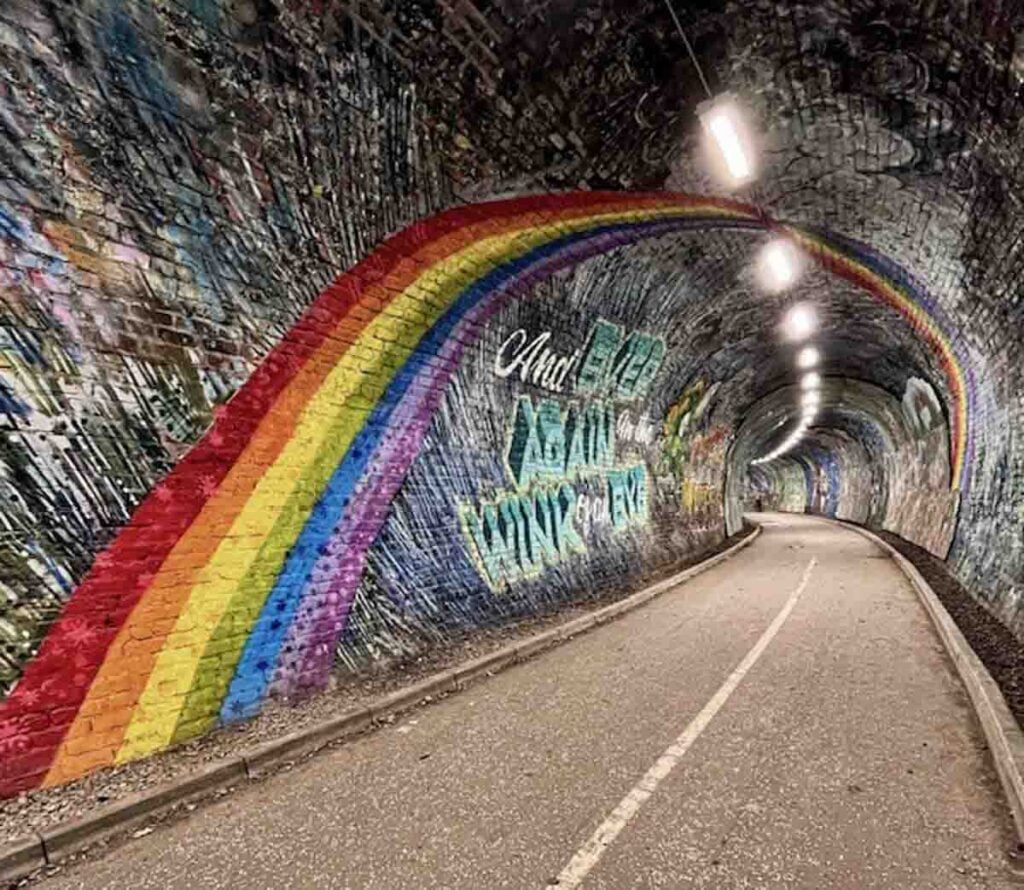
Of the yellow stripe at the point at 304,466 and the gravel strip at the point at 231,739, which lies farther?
the yellow stripe at the point at 304,466

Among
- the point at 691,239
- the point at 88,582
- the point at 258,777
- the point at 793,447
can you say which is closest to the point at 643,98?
the point at 691,239

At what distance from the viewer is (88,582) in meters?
3.79

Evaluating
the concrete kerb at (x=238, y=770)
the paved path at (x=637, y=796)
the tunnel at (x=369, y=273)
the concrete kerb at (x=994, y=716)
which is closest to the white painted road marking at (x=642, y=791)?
the paved path at (x=637, y=796)

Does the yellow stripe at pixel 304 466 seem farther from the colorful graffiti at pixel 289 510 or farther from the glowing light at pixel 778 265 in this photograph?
the glowing light at pixel 778 265

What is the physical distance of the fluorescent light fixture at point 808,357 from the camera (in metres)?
16.4

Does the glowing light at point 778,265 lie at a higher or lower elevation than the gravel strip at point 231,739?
higher

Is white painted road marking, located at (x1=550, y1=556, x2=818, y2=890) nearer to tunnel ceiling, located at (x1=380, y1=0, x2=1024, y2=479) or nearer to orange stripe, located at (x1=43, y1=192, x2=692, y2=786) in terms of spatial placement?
orange stripe, located at (x1=43, y1=192, x2=692, y2=786)

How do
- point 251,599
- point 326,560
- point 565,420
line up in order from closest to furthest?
point 251,599, point 326,560, point 565,420

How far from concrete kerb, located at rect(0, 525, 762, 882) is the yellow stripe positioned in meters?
0.52

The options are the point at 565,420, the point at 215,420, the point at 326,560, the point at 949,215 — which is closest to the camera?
the point at 215,420

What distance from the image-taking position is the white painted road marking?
292 cm

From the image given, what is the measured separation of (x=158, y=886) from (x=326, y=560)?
2.75m

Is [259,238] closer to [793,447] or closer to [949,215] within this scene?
[949,215]

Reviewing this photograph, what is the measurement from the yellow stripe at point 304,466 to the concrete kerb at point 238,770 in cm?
52
